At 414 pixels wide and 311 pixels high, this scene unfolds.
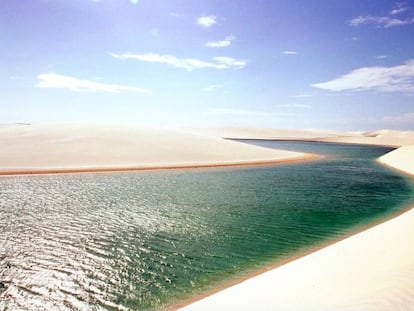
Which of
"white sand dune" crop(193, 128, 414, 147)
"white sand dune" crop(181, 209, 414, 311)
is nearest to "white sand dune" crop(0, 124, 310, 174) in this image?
"white sand dune" crop(181, 209, 414, 311)

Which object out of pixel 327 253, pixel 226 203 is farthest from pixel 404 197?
pixel 327 253

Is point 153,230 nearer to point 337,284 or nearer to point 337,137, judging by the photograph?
point 337,284

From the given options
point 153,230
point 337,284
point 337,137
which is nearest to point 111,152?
point 153,230

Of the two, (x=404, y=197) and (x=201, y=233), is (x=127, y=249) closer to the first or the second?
(x=201, y=233)

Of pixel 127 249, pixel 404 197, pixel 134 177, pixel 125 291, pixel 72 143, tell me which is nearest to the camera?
pixel 125 291

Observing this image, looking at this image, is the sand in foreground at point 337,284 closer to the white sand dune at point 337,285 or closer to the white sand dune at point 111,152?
the white sand dune at point 337,285

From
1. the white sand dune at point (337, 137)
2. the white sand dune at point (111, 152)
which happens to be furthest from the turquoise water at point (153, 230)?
the white sand dune at point (337, 137)
